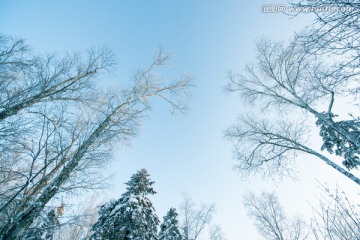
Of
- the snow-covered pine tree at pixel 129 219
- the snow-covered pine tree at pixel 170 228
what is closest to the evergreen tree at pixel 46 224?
the snow-covered pine tree at pixel 129 219

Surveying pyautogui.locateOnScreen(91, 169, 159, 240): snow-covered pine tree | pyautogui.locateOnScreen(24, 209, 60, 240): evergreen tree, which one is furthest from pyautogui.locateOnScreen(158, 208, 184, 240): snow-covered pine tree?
pyautogui.locateOnScreen(24, 209, 60, 240): evergreen tree

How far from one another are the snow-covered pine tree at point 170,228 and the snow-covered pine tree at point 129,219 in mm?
3916

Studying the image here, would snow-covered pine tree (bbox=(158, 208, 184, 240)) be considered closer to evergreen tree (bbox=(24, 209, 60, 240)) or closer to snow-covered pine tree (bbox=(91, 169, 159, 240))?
snow-covered pine tree (bbox=(91, 169, 159, 240))

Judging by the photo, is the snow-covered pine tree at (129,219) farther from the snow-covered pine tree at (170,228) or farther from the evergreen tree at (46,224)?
the snow-covered pine tree at (170,228)

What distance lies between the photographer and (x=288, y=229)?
39.8 ft

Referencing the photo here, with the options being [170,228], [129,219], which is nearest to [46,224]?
[129,219]

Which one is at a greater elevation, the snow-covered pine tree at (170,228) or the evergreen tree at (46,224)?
the snow-covered pine tree at (170,228)

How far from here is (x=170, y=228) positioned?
41.8 feet

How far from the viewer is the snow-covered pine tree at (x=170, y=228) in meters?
12.2

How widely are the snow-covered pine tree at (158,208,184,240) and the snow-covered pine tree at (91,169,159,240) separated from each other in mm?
3916

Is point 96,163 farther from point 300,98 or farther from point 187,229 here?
point 187,229

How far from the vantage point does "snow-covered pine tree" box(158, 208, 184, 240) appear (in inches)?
482

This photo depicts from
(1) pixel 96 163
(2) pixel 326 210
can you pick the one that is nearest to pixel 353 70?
(2) pixel 326 210

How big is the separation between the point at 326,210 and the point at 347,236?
0.43 m
